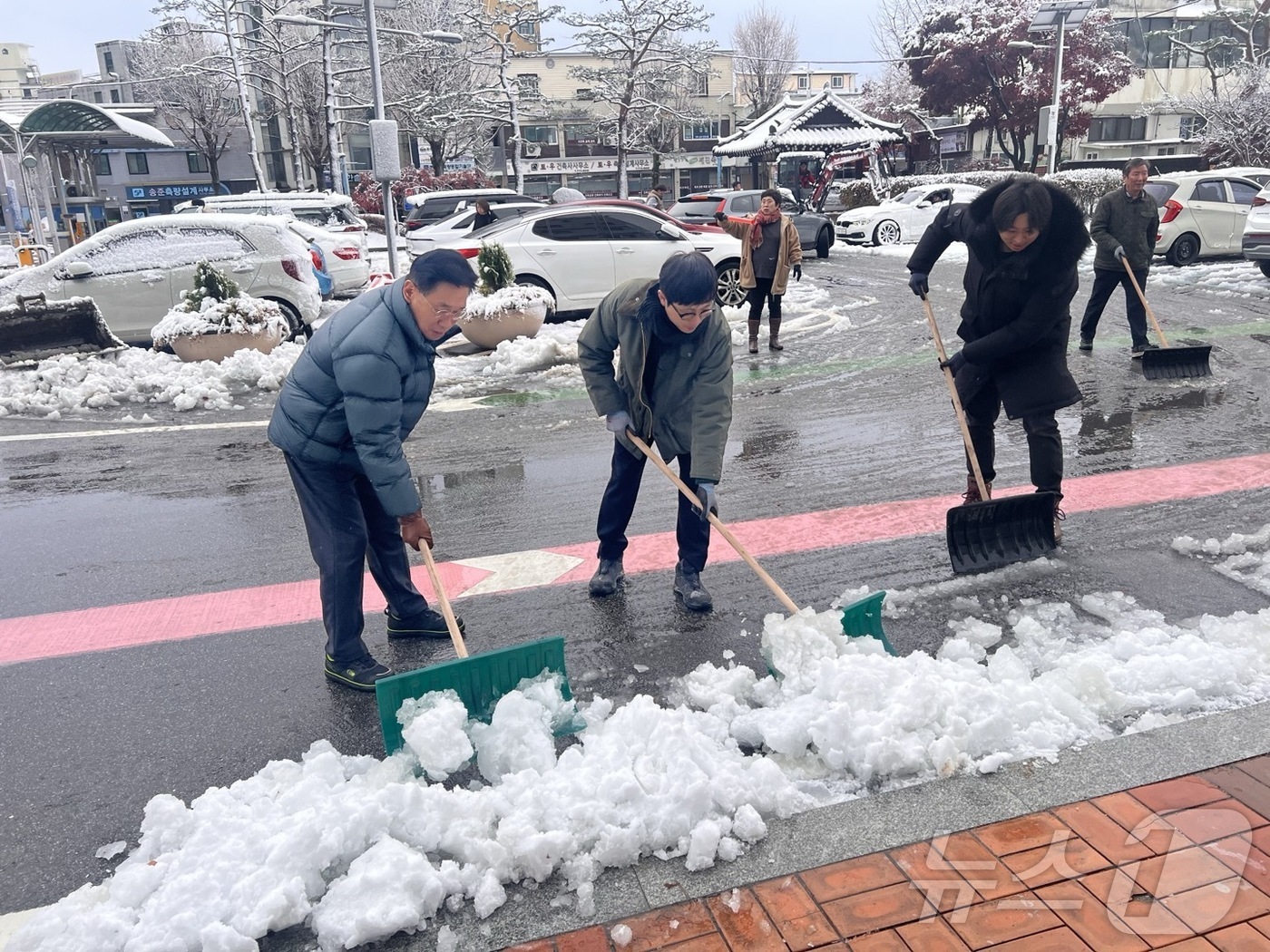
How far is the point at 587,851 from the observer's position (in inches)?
96.4

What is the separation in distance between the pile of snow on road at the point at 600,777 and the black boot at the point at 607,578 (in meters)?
0.93

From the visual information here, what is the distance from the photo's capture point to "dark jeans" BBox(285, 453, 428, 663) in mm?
3256

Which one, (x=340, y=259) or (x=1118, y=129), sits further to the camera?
(x=1118, y=129)

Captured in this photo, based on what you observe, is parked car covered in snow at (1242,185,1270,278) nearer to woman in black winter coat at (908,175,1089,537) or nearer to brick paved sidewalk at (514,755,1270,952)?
woman in black winter coat at (908,175,1089,537)

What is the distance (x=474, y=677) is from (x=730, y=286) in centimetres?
1017

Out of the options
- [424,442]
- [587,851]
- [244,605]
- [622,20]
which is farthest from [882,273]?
[622,20]

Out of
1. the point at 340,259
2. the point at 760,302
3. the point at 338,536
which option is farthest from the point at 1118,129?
the point at 338,536

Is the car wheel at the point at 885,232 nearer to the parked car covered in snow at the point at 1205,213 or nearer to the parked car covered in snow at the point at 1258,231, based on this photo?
the parked car covered in snow at the point at 1205,213

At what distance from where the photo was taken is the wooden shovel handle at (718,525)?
11.5 feet

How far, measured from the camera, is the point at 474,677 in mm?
2893

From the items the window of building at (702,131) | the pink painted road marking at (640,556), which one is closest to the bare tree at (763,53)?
the window of building at (702,131)

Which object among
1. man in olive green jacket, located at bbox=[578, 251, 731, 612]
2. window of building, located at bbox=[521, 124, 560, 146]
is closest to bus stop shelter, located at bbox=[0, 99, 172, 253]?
man in olive green jacket, located at bbox=[578, 251, 731, 612]

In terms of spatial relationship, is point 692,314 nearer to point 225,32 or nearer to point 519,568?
point 519,568

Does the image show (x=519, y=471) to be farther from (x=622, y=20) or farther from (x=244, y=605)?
(x=622, y=20)
